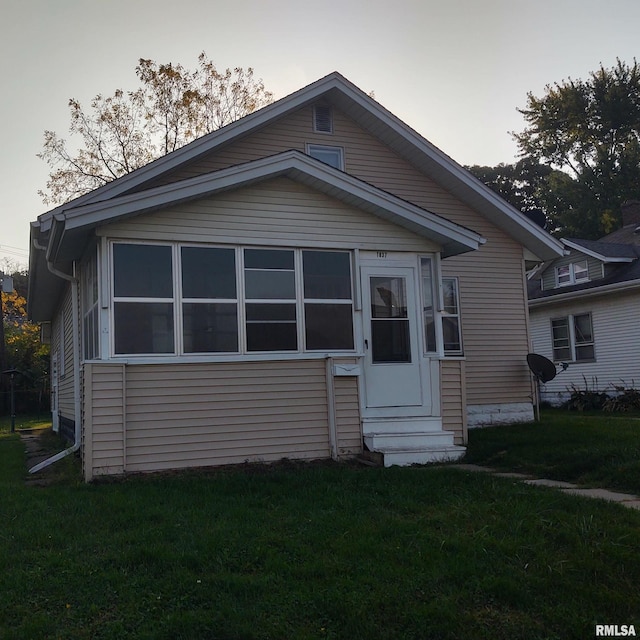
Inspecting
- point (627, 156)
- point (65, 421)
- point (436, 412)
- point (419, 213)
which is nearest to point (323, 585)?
point (436, 412)

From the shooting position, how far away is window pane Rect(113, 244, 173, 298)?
26.1ft

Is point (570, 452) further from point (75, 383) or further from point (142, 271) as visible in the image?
point (75, 383)

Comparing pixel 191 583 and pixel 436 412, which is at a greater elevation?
pixel 436 412

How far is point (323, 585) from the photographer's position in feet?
13.3

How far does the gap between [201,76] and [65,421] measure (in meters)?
16.3

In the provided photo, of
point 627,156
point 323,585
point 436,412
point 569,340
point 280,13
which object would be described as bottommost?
point 323,585

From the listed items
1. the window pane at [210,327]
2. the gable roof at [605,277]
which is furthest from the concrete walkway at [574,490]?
the gable roof at [605,277]

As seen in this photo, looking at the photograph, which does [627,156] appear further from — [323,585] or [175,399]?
[323,585]

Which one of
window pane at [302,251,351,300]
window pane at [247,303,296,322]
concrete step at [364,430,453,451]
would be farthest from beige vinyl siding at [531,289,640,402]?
window pane at [247,303,296,322]

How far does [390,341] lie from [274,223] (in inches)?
89.1

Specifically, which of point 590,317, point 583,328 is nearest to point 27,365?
point 583,328

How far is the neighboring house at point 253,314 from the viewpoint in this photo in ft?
25.7

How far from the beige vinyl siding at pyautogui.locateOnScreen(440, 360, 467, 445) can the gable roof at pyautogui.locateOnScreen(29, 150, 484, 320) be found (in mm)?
1716

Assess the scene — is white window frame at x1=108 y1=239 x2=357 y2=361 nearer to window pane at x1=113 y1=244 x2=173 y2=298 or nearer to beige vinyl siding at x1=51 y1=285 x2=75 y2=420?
window pane at x1=113 y1=244 x2=173 y2=298
